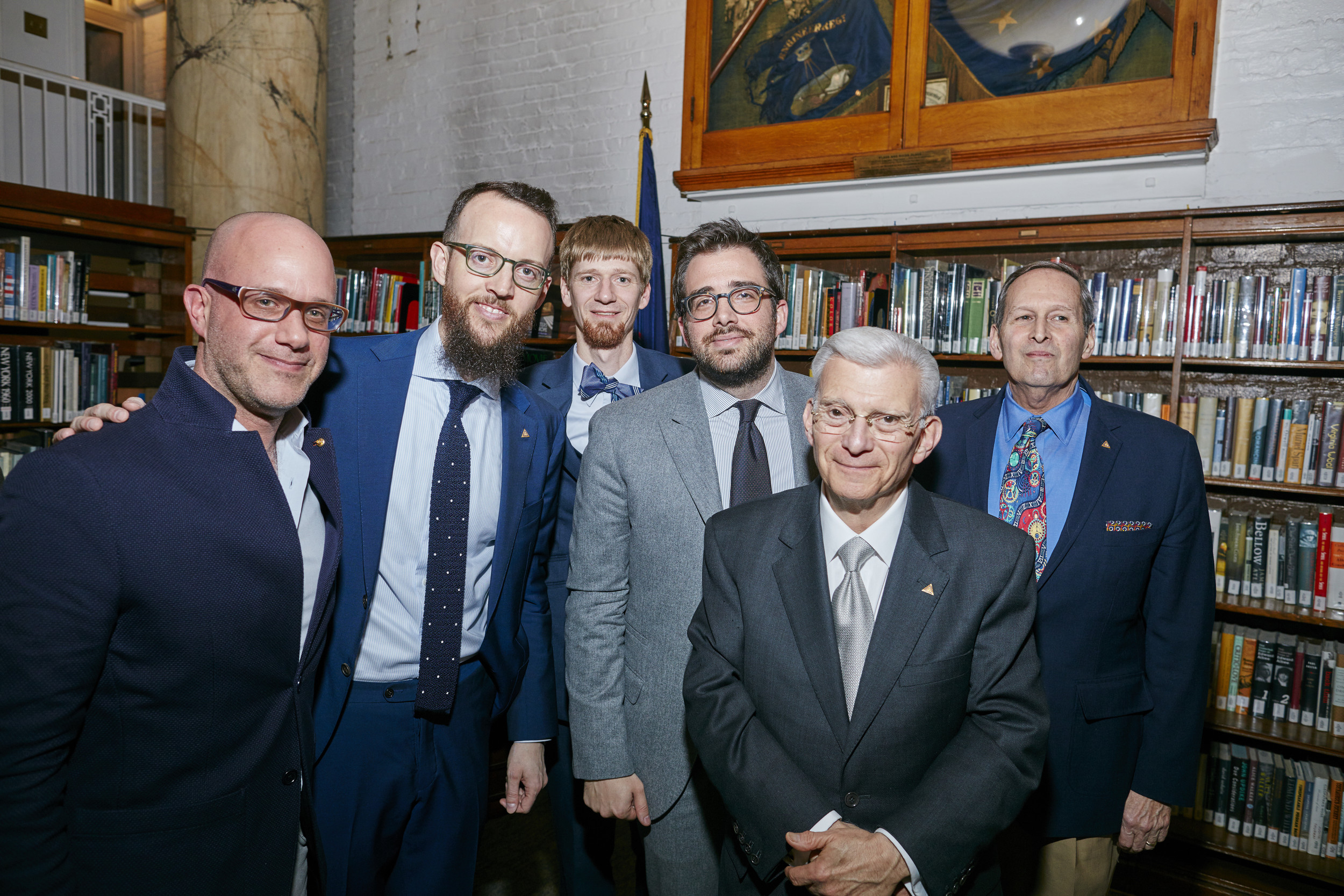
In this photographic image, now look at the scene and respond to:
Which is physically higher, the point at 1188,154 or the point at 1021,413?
the point at 1188,154

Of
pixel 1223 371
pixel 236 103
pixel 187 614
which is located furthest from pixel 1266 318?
pixel 236 103

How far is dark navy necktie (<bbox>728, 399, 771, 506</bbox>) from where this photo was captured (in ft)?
6.06

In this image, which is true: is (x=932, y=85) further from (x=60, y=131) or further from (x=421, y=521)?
(x=60, y=131)

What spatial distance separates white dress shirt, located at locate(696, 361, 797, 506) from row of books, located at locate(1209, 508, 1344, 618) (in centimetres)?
215

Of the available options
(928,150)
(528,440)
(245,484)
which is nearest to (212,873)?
(245,484)

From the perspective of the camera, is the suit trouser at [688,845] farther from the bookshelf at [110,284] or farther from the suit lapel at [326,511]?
the bookshelf at [110,284]

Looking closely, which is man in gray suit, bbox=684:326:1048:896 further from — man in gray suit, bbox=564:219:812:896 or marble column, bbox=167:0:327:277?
marble column, bbox=167:0:327:277

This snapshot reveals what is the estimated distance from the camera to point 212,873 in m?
1.30

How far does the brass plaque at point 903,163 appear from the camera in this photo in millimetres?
3854

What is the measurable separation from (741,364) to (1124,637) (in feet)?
3.71

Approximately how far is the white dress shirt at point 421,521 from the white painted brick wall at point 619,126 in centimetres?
297

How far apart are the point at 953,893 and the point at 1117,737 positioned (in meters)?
0.77

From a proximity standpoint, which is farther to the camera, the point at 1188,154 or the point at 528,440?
the point at 1188,154

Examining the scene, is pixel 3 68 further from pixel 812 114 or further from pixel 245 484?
pixel 245 484
